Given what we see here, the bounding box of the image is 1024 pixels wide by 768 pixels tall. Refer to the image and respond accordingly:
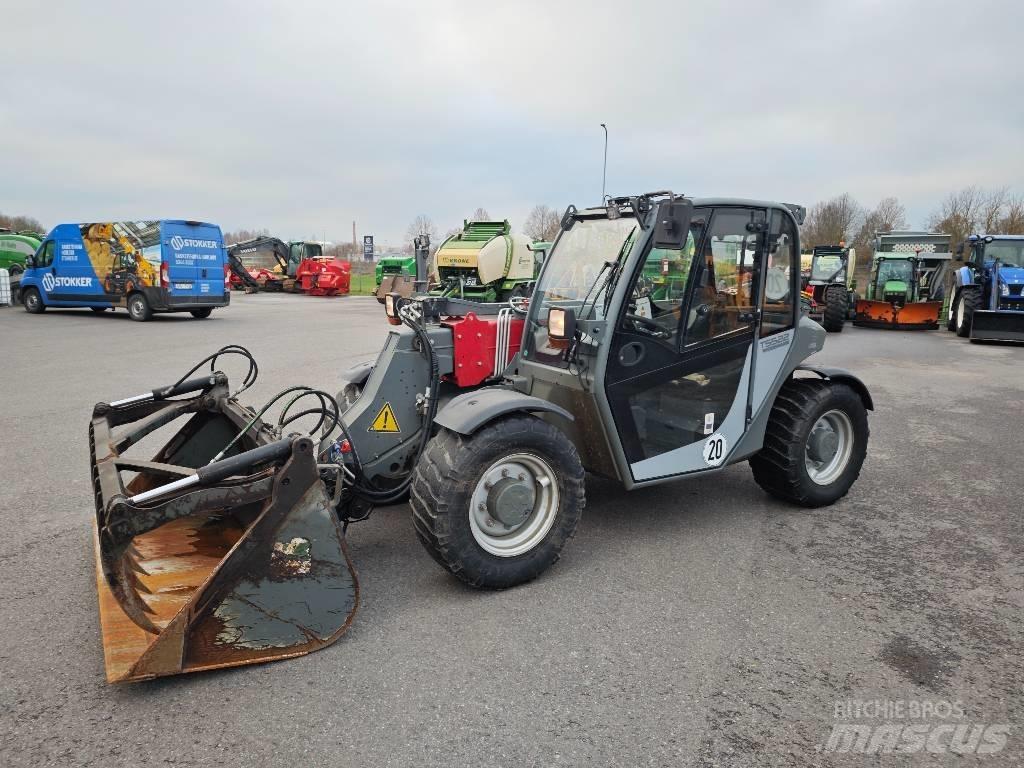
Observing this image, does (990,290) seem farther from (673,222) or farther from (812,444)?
(673,222)

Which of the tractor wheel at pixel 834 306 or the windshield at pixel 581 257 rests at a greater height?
the windshield at pixel 581 257

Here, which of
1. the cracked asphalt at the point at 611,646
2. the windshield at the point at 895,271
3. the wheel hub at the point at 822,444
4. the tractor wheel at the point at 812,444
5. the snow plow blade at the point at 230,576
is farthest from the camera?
the windshield at the point at 895,271

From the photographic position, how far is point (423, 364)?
168 inches

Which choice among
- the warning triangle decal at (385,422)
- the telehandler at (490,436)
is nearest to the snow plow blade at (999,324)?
the telehandler at (490,436)

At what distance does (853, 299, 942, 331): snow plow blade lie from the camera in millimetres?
19547

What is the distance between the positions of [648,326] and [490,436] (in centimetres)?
124

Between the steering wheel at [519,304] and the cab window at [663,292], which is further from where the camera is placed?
the steering wheel at [519,304]

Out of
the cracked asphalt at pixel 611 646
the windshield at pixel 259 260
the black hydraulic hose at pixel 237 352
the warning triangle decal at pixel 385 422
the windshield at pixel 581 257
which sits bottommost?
the cracked asphalt at pixel 611 646

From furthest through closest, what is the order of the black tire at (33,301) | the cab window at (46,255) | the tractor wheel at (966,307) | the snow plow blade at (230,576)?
1. the black tire at (33,301)
2. the cab window at (46,255)
3. the tractor wheel at (966,307)
4. the snow plow blade at (230,576)

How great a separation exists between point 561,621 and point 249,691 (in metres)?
1.44

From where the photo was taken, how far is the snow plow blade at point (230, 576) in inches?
108

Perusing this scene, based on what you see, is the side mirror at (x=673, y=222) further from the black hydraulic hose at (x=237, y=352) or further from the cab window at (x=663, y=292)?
the black hydraulic hose at (x=237, y=352)

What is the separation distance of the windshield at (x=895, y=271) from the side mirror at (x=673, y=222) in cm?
1934

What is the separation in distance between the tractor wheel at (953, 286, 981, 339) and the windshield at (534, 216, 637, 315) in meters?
16.2
